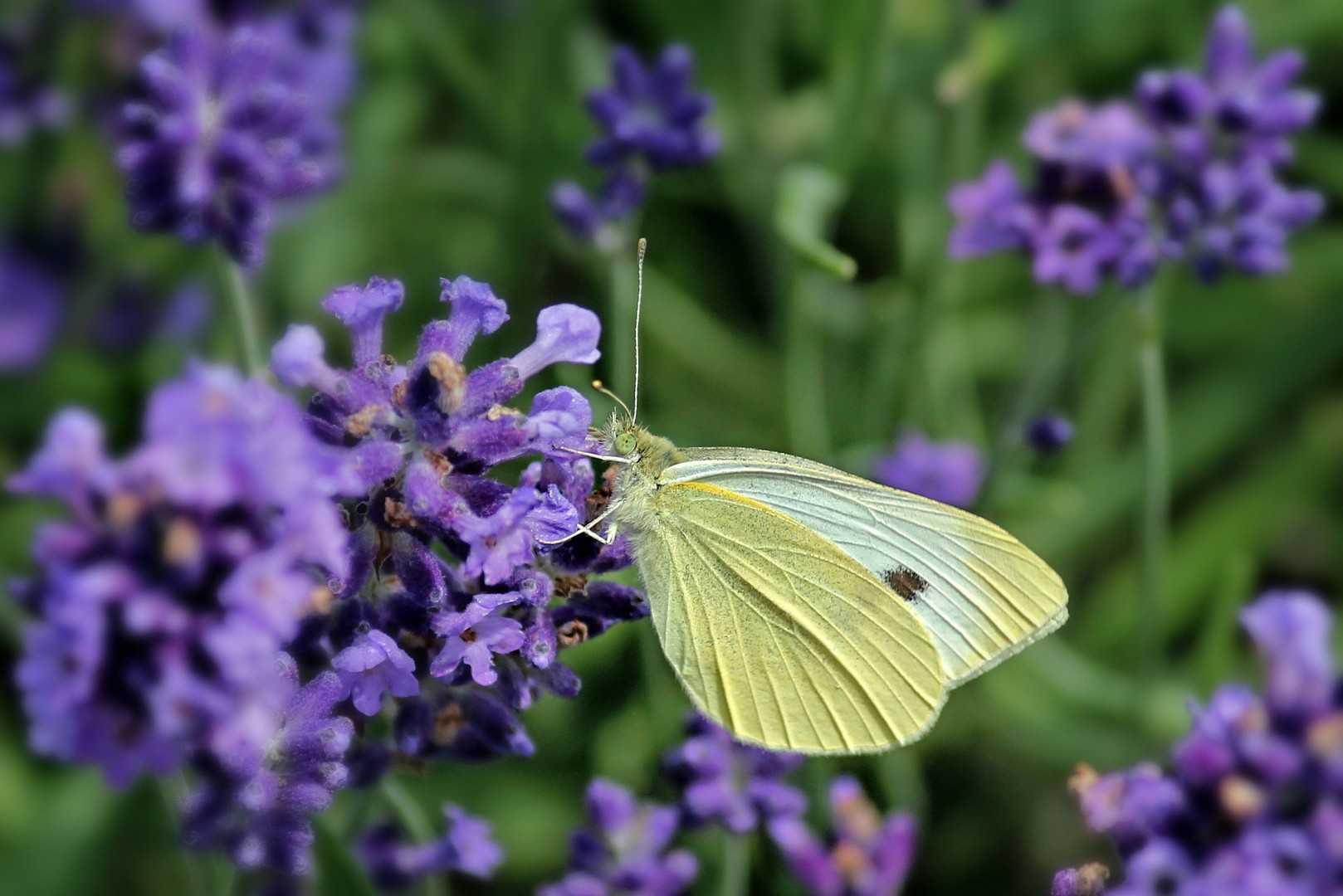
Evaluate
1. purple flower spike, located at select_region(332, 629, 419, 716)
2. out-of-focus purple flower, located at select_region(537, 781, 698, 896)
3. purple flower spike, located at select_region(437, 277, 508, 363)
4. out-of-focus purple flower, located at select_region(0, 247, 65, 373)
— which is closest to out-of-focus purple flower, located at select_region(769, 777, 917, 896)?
out-of-focus purple flower, located at select_region(537, 781, 698, 896)

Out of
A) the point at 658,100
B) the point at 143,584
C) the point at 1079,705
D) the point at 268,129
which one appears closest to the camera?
the point at 143,584

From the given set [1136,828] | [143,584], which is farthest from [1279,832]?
[143,584]

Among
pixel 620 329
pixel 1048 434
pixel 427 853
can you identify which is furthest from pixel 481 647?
pixel 1048 434

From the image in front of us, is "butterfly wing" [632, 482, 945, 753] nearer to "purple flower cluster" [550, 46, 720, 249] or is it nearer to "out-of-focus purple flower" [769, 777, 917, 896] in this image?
"out-of-focus purple flower" [769, 777, 917, 896]

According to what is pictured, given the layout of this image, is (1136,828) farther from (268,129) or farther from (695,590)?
(268,129)

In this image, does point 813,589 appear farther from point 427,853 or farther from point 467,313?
point 467,313

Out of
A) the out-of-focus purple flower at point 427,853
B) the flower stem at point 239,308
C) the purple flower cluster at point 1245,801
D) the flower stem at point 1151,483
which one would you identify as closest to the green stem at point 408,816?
the out-of-focus purple flower at point 427,853
